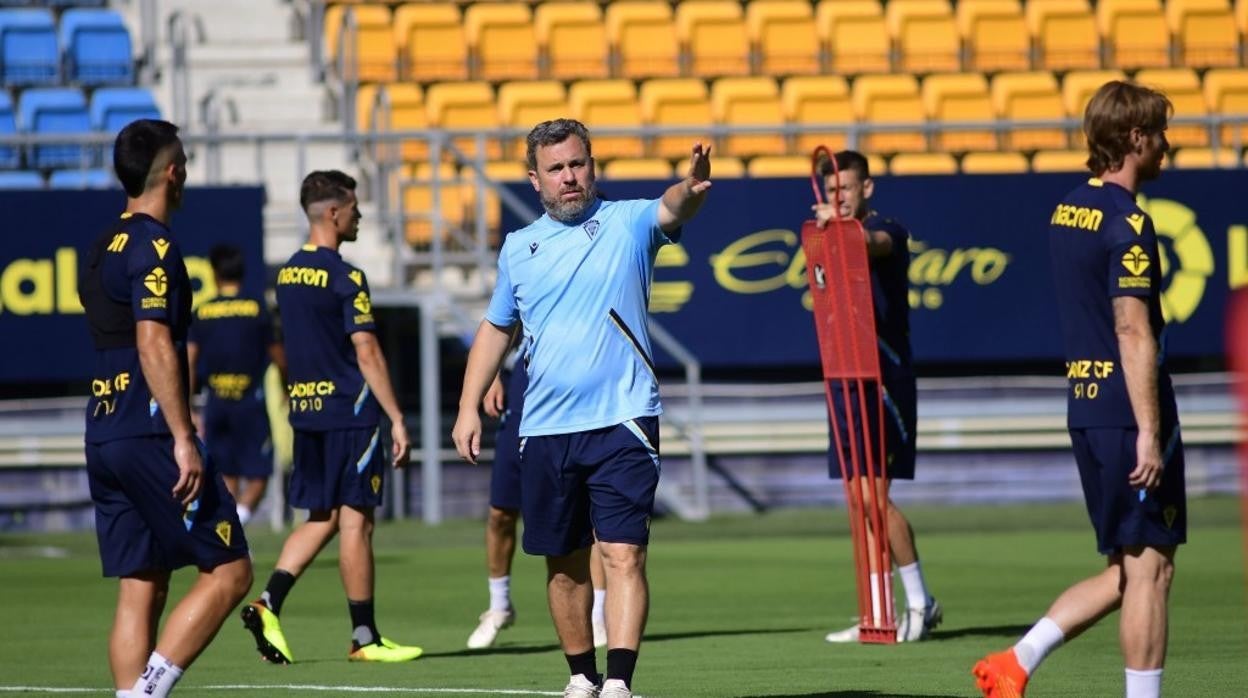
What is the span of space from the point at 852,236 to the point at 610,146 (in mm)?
11915

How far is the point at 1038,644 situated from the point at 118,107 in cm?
1661

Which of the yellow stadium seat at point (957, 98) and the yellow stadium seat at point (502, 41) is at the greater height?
the yellow stadium seat at point (502, 41)

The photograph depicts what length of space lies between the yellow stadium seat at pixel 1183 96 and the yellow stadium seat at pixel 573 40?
585 centimetres

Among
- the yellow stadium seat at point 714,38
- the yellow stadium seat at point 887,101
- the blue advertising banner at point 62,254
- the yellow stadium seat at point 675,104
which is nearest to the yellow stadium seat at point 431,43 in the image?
the yellow stadium seat at point 675,104

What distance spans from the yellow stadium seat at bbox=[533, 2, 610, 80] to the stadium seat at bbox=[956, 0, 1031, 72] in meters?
4.04

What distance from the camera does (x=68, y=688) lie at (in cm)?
919

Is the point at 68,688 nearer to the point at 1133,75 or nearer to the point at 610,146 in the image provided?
the point at 610,146

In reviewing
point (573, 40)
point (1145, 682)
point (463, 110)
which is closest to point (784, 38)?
point (573, 40)

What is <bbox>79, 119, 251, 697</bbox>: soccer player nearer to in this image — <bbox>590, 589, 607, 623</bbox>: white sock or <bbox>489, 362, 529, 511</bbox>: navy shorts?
Answer: <bbox>489, 362, 529, 511</bbox>: navy shorts

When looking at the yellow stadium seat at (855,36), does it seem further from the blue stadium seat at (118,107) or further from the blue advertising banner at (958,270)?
the blue stadium seat at (118,107)

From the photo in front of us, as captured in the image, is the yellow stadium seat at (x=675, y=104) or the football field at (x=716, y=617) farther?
the yellow stadium seat at (x=675, y=104)

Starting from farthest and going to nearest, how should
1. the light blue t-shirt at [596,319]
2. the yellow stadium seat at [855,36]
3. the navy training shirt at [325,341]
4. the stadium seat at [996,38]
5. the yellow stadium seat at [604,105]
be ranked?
the stadium seat at [996,38], the yellow stadium seat at [855,36], the yellow stadium seat at [604,105], the navy training shirt at [325,341], the light blue t-shirt at [596,319]

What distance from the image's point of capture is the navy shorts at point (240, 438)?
1683 centimetres

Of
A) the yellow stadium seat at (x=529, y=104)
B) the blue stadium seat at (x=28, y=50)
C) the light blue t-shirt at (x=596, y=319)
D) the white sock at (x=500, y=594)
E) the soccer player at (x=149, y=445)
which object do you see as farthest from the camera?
A: the blue stadium seat at (x=28, y=50)
